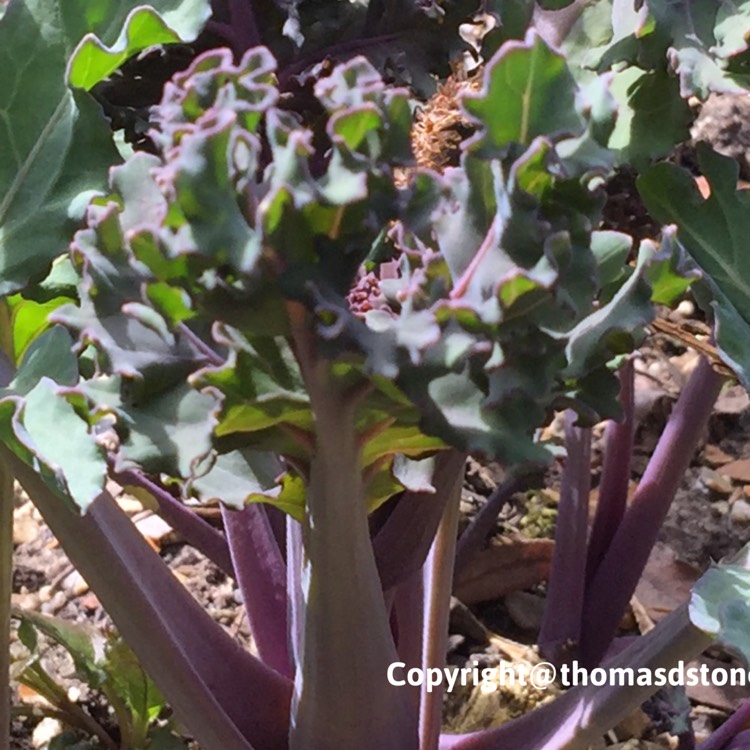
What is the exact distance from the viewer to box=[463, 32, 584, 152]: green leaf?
0.37 meters

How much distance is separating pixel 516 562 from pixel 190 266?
67 cm

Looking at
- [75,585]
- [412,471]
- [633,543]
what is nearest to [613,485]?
[633,543]

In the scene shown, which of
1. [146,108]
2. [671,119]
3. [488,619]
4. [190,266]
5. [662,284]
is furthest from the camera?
[488,619]

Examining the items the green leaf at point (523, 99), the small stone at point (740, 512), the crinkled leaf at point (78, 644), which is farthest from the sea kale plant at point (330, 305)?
the small stone at point (740, 512)

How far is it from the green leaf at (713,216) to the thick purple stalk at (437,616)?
202 millimetres

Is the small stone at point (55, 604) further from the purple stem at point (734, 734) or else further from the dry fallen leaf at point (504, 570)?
the purple stem at point (734, 734)

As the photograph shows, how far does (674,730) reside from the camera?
2.53 ft

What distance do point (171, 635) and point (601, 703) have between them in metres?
0.25

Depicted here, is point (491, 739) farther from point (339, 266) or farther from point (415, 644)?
point (339, 266)

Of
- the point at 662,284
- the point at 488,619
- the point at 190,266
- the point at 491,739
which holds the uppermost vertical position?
the point at 190,266

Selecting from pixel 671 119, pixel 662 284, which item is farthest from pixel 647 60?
pixel 662 284

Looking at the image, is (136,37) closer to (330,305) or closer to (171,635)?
(330,305)

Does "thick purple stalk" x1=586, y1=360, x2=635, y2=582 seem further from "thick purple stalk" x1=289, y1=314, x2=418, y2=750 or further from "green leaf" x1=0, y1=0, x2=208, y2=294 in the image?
"green leaf" x1=0, y1=0, x2=208, y2=294

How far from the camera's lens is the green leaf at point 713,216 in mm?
589
